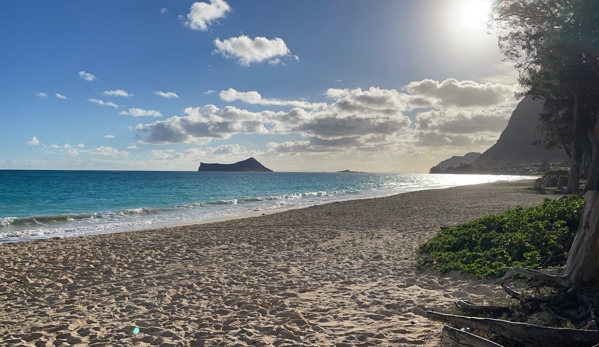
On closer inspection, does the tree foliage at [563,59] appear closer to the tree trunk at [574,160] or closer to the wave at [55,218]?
the tree trunk at [574,160]

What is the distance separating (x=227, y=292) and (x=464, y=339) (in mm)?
4713

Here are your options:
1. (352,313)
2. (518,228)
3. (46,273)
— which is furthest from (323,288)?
(46,273)

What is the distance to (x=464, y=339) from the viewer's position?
400cm

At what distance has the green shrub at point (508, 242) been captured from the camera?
7.50m

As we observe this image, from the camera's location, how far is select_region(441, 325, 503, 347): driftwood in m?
3.78

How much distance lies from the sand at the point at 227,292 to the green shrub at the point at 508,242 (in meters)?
0.51

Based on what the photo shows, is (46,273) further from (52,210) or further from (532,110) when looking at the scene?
(532,110)

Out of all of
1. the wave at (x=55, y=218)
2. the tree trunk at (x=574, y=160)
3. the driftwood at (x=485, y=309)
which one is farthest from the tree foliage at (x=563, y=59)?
the wave at (x=55, y=218)

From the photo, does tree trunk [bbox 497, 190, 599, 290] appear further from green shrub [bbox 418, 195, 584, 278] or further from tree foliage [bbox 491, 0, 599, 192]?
tree foliage [bbox 491, 0, 599, 192]

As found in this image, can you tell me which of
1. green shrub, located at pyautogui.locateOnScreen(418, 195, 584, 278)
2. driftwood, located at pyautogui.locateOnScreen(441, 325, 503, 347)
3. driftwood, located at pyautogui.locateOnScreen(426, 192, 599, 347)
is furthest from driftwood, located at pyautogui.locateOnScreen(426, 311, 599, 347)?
green shrub, located at pyautogui.locateOnScreen(418, 195, 584, 278)

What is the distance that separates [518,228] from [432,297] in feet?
13.4

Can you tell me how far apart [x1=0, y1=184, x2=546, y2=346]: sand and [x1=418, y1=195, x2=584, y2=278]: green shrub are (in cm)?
51

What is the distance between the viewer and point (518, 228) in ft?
30.5

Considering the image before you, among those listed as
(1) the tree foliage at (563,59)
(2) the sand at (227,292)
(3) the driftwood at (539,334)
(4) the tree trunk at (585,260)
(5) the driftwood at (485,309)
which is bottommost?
(2) the sand at (227,292)
